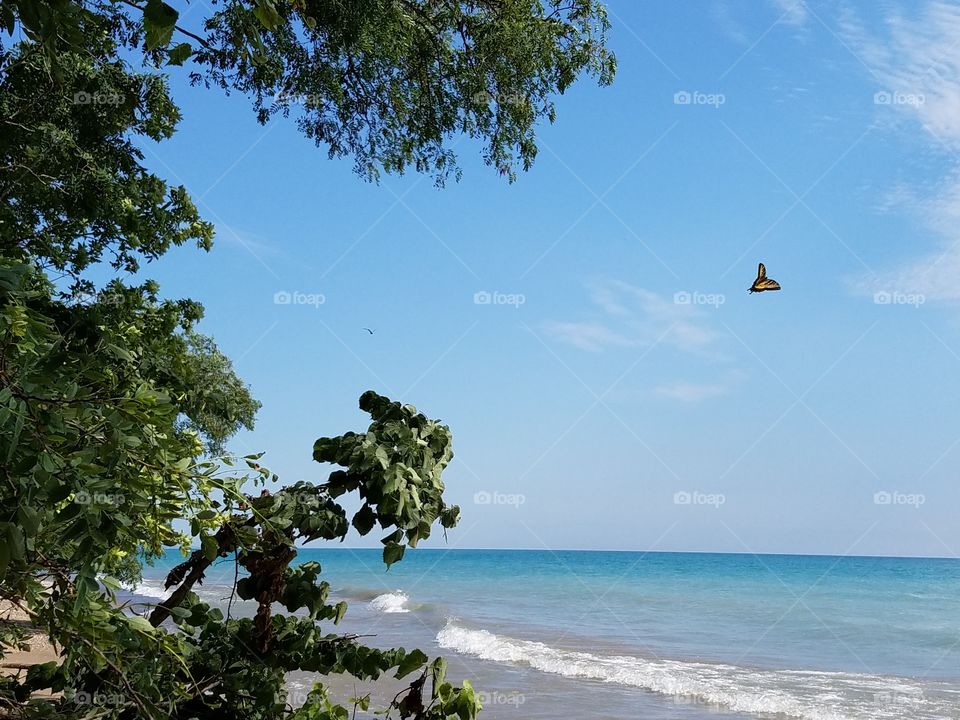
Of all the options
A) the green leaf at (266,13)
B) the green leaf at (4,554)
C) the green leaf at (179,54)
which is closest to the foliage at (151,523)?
the green leaf at (4,554)

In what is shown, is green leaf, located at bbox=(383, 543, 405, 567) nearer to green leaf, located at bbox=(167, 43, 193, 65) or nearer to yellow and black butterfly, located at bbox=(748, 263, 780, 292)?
green leaf, located at bbox=(167, 43, 193, 65)

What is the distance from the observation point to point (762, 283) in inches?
256

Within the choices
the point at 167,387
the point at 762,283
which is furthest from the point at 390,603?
the point at 167,387

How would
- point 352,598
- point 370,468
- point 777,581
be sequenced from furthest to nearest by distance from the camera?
point 777,581 → point 352,598 → point 370,468

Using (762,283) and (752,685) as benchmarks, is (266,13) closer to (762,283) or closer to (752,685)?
(762,283)

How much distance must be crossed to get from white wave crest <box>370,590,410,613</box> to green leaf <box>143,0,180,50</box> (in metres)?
26.5

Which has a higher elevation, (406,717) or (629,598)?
(629,598)

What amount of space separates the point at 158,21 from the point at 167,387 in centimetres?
212

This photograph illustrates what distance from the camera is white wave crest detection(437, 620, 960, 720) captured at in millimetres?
12656

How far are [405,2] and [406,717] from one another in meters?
4.79

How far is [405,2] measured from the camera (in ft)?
20.4

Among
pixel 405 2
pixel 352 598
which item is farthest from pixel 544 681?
pixel 352 598

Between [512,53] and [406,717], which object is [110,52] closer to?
[512,53]

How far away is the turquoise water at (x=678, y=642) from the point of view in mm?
12703
